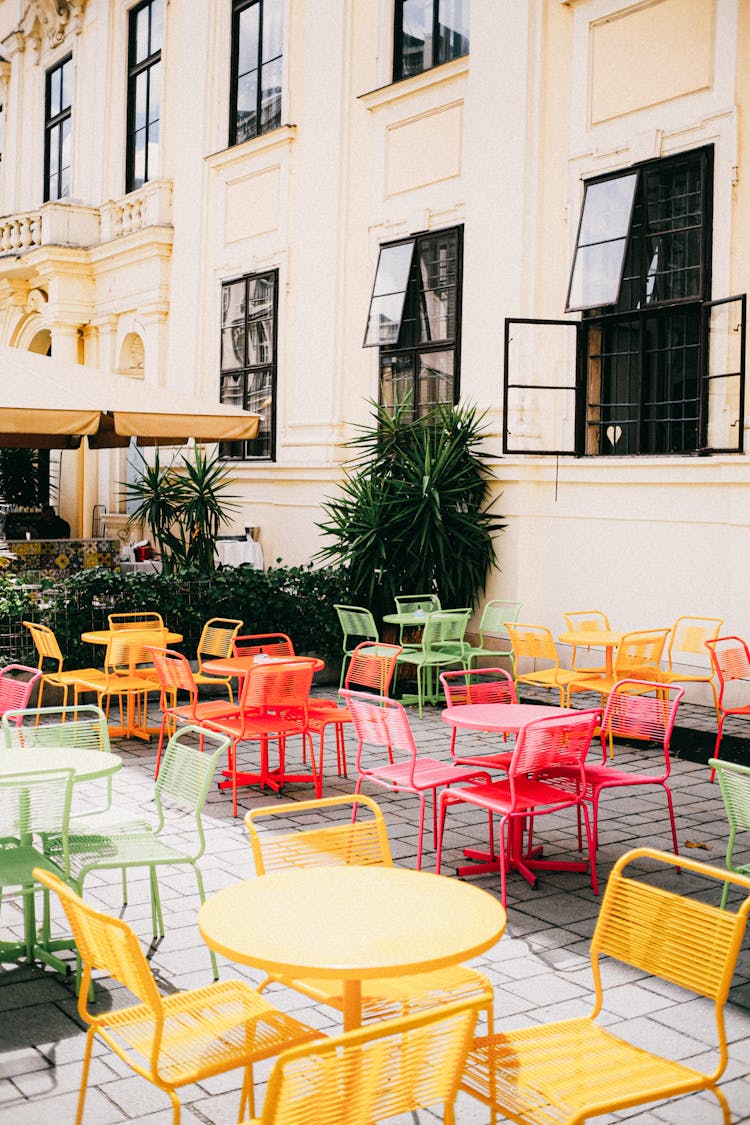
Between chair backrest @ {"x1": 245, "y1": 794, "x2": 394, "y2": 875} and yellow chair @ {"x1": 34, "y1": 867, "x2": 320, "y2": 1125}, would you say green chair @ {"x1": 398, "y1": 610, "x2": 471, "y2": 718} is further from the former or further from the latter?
yellow chair @ {"x1": 34, "y1": 867, "x2": 320, "y2": 1125}

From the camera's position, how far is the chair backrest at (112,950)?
297 centimetres

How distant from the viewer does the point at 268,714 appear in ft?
25.2

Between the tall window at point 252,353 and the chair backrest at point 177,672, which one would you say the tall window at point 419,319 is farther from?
the chair backrest at point 177,672

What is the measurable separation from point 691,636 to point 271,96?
9.65 metres

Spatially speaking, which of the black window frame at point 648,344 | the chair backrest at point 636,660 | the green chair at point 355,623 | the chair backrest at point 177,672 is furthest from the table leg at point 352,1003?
the black window frame at point 648,344

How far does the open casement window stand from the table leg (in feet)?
27.7

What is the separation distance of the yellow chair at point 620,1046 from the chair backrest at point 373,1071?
13.6 inches

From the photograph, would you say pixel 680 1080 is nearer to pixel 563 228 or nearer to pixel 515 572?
pixel 515 572

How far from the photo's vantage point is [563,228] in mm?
11234

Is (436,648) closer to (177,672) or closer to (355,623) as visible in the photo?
(355,623)

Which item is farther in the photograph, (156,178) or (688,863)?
(156,178)

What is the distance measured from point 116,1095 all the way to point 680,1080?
68.7 inches

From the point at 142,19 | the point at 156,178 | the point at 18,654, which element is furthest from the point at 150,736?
the point at 142,19

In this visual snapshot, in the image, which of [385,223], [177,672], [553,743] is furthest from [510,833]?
[385,223]
